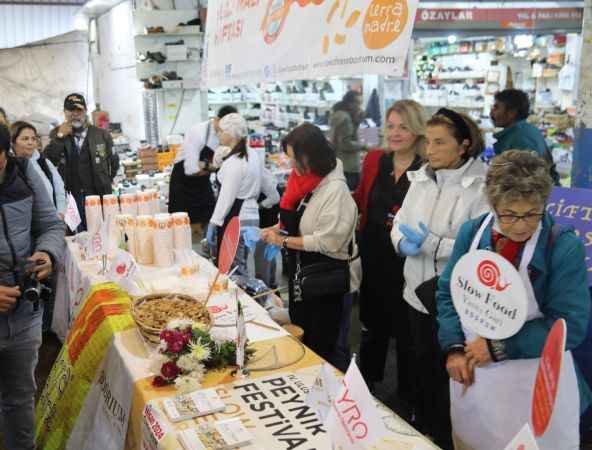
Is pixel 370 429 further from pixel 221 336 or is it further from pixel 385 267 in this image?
pixel 385 267

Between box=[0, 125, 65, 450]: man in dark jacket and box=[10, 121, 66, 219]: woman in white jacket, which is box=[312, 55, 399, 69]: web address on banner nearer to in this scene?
box=[0, 125, 65, 450]: man in dark jacket

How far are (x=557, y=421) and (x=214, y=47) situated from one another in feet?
11.3

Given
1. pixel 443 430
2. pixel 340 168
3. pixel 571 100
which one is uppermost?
pixel 571 100

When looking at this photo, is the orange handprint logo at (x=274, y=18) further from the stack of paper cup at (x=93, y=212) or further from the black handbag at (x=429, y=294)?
the black handbag at (x=429, y=294)

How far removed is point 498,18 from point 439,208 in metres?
5.21

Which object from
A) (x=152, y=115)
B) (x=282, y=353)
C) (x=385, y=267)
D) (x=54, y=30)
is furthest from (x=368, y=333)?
(x=54, y=30)

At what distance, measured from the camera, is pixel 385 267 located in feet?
10.3

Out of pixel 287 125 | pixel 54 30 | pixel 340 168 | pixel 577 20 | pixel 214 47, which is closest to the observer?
pixel 340 168

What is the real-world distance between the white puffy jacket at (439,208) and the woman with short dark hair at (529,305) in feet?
1.72

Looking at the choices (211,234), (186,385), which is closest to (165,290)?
(186,385)

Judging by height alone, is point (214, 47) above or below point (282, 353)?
above

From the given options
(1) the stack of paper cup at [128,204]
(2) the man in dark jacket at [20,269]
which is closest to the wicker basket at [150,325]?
(2) the man in dark jacket at [20,269]

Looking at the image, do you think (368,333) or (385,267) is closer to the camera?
(385,267)

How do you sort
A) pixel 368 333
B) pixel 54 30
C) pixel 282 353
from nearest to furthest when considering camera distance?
pixel 282 353 < pixel 368 333 < pixel 54 30
